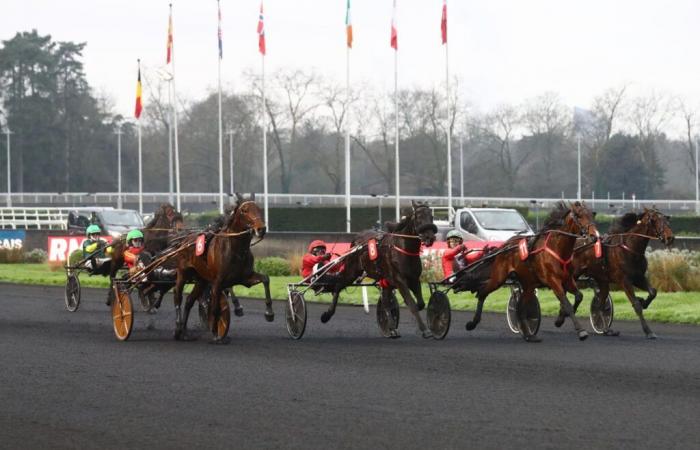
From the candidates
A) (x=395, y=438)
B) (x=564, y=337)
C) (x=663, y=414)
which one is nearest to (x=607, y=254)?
(x=564, y=337)

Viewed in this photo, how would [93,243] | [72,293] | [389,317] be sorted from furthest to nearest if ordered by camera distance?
[93,243] → [72,293] → [389,317]

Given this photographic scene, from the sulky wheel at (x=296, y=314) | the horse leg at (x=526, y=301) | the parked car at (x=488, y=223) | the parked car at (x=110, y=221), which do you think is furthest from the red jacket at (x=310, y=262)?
the parked car at (x=110, y=221)

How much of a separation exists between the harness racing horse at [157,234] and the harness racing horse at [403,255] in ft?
17.2

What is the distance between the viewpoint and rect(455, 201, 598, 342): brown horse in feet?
49.9

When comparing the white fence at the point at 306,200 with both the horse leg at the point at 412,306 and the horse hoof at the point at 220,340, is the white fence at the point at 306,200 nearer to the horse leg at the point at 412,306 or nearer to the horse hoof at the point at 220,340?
the horse leg at the point at 412,306

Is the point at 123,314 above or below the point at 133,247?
below

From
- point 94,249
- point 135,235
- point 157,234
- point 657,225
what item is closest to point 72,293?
point 94,249

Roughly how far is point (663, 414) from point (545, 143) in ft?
258

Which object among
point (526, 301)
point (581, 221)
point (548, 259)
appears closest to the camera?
point (581, 221)

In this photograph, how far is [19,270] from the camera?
120ft

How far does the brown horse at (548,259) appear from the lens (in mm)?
15203

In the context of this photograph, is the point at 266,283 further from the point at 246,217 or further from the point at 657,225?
the point at 657,225

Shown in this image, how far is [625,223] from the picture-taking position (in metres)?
16.6

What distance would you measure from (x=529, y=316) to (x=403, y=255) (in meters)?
1.70
